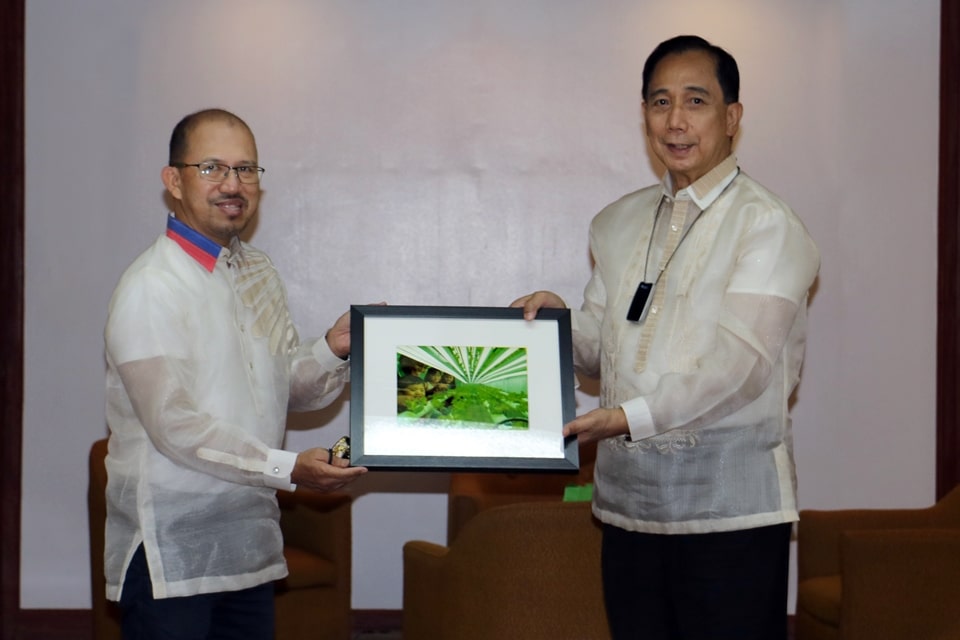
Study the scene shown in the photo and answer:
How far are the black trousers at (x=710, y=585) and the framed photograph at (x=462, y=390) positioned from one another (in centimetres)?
30

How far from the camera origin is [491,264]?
575 cm

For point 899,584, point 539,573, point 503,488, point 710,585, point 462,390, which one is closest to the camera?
point 710,585

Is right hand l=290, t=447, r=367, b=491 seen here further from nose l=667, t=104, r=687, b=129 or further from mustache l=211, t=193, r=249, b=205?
nose l=667, t=104, r=687, b=129

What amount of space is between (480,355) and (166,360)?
75 cm

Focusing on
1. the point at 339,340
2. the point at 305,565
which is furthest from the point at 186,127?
the point at 305,565

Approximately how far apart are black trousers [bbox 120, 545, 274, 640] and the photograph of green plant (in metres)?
0.63

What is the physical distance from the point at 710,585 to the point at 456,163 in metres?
3.20

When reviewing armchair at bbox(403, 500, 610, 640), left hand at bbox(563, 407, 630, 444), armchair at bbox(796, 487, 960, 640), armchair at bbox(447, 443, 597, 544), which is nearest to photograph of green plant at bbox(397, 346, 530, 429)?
left hand at bbox(563, 407, 630, 444)

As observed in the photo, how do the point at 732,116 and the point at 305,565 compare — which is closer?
the point at 732,116

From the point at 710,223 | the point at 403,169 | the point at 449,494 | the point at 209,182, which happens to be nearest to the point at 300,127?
the point at 403,169

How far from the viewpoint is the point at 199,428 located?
2.99 meters

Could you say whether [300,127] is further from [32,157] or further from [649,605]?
[649,605]

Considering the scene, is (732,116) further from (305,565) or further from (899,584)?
(305,565)

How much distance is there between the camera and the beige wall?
563cm
